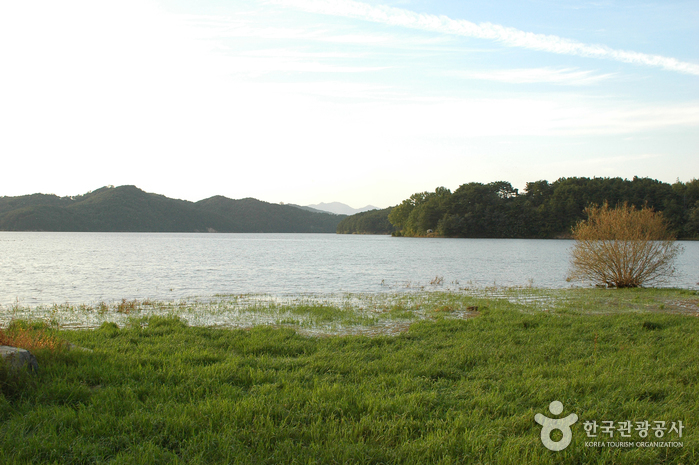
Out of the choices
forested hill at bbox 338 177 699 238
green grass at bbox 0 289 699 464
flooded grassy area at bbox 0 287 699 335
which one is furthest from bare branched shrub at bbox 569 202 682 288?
forested hill at bbox 338 177 699 238

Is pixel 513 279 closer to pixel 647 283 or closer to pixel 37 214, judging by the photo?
pixel 647 283

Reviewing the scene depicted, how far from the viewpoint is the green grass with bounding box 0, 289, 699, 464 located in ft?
15.5

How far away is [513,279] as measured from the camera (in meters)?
32.4

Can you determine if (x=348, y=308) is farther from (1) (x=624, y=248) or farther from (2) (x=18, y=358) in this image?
(1) (x=624, y=248)

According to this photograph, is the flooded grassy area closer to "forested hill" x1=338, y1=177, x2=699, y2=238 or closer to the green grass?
the green grass

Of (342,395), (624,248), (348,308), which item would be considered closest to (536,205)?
(624,248)

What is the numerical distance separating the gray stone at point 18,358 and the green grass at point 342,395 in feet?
0.60

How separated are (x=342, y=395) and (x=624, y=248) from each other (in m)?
24.6

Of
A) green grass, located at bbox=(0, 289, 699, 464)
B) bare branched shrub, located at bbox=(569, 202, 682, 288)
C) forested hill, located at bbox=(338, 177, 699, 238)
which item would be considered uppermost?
forested hill, located at bbox=(338, 177, 699, 238)

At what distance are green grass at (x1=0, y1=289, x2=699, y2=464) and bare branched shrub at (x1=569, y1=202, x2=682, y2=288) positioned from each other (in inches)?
600

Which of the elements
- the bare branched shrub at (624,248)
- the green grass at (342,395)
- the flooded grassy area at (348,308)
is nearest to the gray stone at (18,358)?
the green grass at (342,395)

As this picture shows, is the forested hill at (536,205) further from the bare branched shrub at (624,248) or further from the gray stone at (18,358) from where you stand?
the gray stone at (18,358)

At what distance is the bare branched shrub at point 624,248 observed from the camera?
23.8 meters

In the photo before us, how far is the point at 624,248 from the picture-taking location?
24.5 metres
